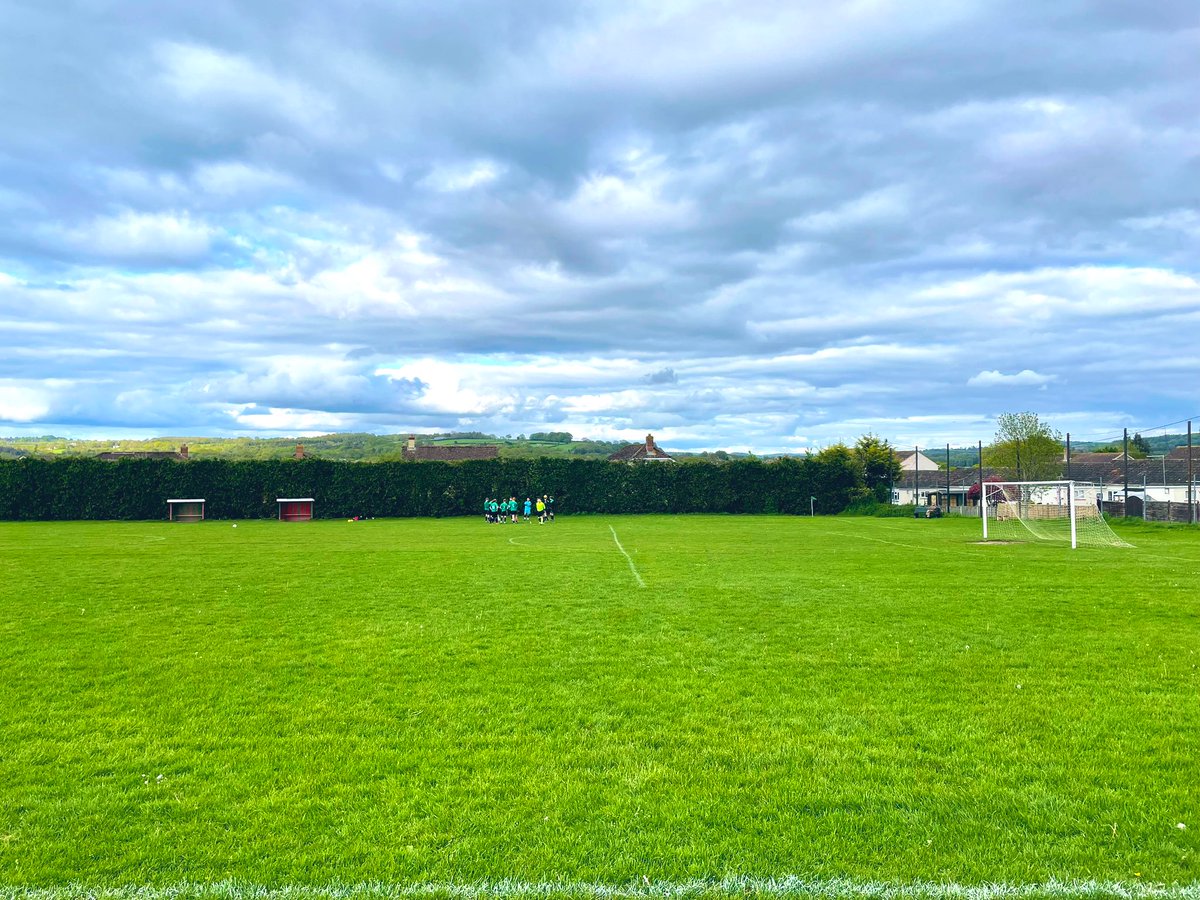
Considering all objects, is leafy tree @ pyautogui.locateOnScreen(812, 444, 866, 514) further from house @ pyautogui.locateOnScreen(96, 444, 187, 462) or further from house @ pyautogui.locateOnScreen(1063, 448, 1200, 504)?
house @ pyautogui.locateOnScreen(96, 444, 187, 462)

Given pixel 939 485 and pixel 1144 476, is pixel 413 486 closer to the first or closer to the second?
pixel 1144 476

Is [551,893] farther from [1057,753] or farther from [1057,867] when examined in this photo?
[1057,753]

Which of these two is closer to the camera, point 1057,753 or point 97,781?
point 97,781

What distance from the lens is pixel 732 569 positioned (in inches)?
669

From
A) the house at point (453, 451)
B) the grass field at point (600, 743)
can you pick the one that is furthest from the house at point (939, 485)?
the grass field at point (600, 743)

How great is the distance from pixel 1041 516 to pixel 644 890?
32827mm

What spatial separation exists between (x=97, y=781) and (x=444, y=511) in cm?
3900

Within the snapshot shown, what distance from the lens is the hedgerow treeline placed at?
39.2m

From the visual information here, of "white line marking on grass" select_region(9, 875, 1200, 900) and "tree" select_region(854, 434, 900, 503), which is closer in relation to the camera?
"white line marking on grass" select_region(9, 875, 1200, 900)

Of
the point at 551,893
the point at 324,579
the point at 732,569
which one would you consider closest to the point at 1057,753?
the point at 551,893

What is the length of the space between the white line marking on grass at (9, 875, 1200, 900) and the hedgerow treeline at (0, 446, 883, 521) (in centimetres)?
3986

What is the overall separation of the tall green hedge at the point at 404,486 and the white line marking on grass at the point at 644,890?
3992cm

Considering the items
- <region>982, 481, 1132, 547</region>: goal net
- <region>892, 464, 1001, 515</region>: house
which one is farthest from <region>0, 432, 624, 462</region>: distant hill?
<region>982, 481, 1132, 547</region>: goal net

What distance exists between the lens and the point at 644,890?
156 inches
